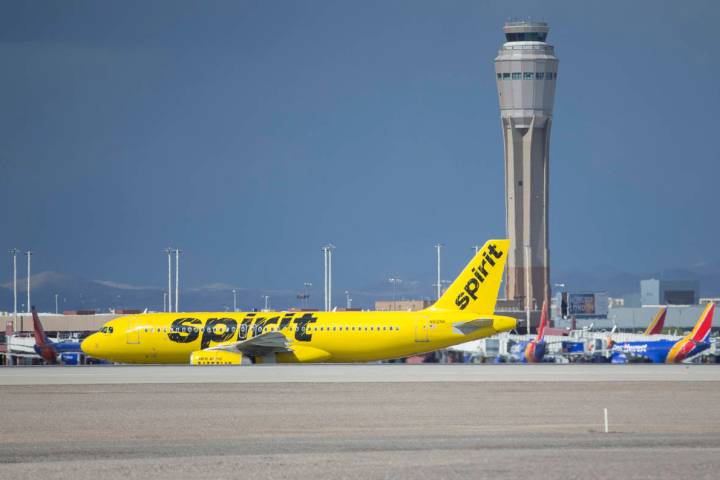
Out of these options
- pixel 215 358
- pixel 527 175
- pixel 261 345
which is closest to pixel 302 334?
pixel 261 345

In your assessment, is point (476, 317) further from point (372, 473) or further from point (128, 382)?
point (372, 473)

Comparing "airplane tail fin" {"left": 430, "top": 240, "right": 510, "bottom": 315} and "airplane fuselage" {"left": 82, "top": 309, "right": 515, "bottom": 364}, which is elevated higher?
"airplane tail fin" {"left": 430, "top": 240, "right": 510, "bottom": 315}

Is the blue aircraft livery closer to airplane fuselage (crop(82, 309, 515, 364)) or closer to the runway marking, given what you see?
airplane fuselage (crop(82, 309, 515, 364))

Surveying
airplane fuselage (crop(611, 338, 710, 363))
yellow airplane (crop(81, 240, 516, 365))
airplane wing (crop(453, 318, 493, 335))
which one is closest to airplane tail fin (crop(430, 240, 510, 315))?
yellow airplane (crop(81, 240, 516, 365))

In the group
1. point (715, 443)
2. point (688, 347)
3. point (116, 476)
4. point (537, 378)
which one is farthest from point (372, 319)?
point (116, 476)

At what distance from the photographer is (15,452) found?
1316 inches

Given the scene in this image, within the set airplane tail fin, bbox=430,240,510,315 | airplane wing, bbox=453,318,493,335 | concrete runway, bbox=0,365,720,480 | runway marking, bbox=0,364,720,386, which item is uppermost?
airplane tail fin, bbox=430,240,510,315

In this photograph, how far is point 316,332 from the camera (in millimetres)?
69438

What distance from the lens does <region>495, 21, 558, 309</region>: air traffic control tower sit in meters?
190

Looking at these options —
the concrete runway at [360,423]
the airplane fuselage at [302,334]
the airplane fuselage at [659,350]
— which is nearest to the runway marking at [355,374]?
the concrete runway at [360,423]

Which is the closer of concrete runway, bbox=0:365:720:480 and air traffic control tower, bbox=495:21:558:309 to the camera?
concrete runway, bbox=0:365:720:480

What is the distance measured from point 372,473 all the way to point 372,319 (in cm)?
4022

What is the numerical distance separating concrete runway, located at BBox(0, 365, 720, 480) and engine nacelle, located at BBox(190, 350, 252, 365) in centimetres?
527

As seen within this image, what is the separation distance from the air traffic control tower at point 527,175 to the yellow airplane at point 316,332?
4633 inches
